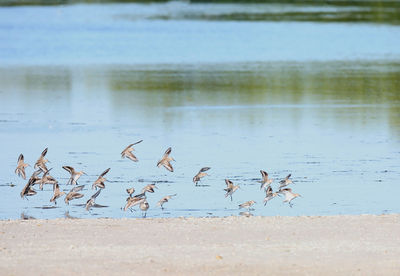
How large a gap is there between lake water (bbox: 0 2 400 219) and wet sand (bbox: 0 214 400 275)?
1492 millimetres

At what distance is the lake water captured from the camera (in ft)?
44.6

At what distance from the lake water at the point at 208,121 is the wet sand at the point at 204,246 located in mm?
1492

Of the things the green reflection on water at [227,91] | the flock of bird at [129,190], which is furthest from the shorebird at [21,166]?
the green reflection on water at [227,91]

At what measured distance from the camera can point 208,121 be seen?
2152cm

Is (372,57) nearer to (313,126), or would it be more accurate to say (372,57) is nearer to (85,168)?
(313,126)

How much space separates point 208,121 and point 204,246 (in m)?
11.9

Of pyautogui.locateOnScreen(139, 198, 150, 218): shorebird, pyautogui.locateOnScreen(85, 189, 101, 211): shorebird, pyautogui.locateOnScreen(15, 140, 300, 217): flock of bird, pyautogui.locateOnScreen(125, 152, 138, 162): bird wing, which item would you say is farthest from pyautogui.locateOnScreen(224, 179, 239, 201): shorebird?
pyautogui.locateOnScreen(125, 152, 138, 162): bird wing

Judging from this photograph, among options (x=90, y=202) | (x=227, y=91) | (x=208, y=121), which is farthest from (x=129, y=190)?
(x=227, y=91)

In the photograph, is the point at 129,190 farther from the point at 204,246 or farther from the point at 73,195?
the point at 204,246

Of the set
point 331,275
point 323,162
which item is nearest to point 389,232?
point 331,275

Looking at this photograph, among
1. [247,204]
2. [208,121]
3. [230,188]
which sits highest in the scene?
[208,121]

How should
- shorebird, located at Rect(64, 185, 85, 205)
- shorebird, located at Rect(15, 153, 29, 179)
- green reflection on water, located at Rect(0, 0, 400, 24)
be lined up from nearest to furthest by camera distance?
shorebird, located at Rect(64, 185, 85, 205)
shorebird, located at Rect(15, 153, 29, 179)
green reflection on water, located at Rect(0, 0, 400, 24)

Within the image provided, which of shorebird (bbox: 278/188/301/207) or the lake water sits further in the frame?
the lake water

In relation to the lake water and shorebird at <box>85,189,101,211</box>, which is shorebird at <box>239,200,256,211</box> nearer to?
the lake water
